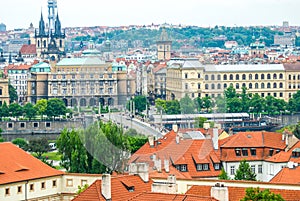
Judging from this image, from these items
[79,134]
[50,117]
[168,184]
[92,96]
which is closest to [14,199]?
[168,184]

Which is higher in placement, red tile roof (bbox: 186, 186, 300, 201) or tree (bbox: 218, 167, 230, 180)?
red tile roof (bbox: 186, 186, 300, 201)

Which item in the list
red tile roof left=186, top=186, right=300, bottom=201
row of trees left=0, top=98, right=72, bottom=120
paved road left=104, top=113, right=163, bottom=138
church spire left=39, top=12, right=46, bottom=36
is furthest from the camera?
church spire left=39, top=12, right=46, bottom=36

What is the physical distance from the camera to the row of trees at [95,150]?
115 feet

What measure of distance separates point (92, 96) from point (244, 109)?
96.6 feet

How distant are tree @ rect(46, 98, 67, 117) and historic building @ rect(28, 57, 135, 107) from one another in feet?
1.85

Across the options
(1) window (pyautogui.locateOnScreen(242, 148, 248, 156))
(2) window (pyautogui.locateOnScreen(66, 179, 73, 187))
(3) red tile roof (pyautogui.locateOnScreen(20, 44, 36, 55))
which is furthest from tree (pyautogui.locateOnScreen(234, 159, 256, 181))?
(3) red tile roof (pyautogui.locateOnScreen(20, 44, 36, 55))

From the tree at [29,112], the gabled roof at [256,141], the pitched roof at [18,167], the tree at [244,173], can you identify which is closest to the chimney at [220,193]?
the pitched roof at [18,167]

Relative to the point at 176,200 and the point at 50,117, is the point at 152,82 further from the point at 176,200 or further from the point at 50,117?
the point at 176,200

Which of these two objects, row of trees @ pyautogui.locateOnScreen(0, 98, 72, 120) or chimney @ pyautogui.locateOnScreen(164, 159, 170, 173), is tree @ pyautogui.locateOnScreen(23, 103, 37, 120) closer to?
row of trees @ pyautogui.locateOnScreen(0, 98, 72, 120)

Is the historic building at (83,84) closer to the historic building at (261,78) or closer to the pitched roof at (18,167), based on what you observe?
the historic building at (261,78)

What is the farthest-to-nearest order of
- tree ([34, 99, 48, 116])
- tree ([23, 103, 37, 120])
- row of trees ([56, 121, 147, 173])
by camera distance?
tree ([34, 99, 48, 116]), tree ([23, 103, 37, 120]), row of trees ([56, 121, 147, 173])

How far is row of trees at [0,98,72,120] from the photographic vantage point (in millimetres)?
84125

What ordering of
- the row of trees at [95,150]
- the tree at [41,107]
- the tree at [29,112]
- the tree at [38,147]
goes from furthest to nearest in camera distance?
the tree at [41,107]
the tree at [29,112]
the tree at [38,147]
the row of trees at [95,150]

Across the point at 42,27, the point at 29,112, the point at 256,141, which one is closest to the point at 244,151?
the point at 256,141
